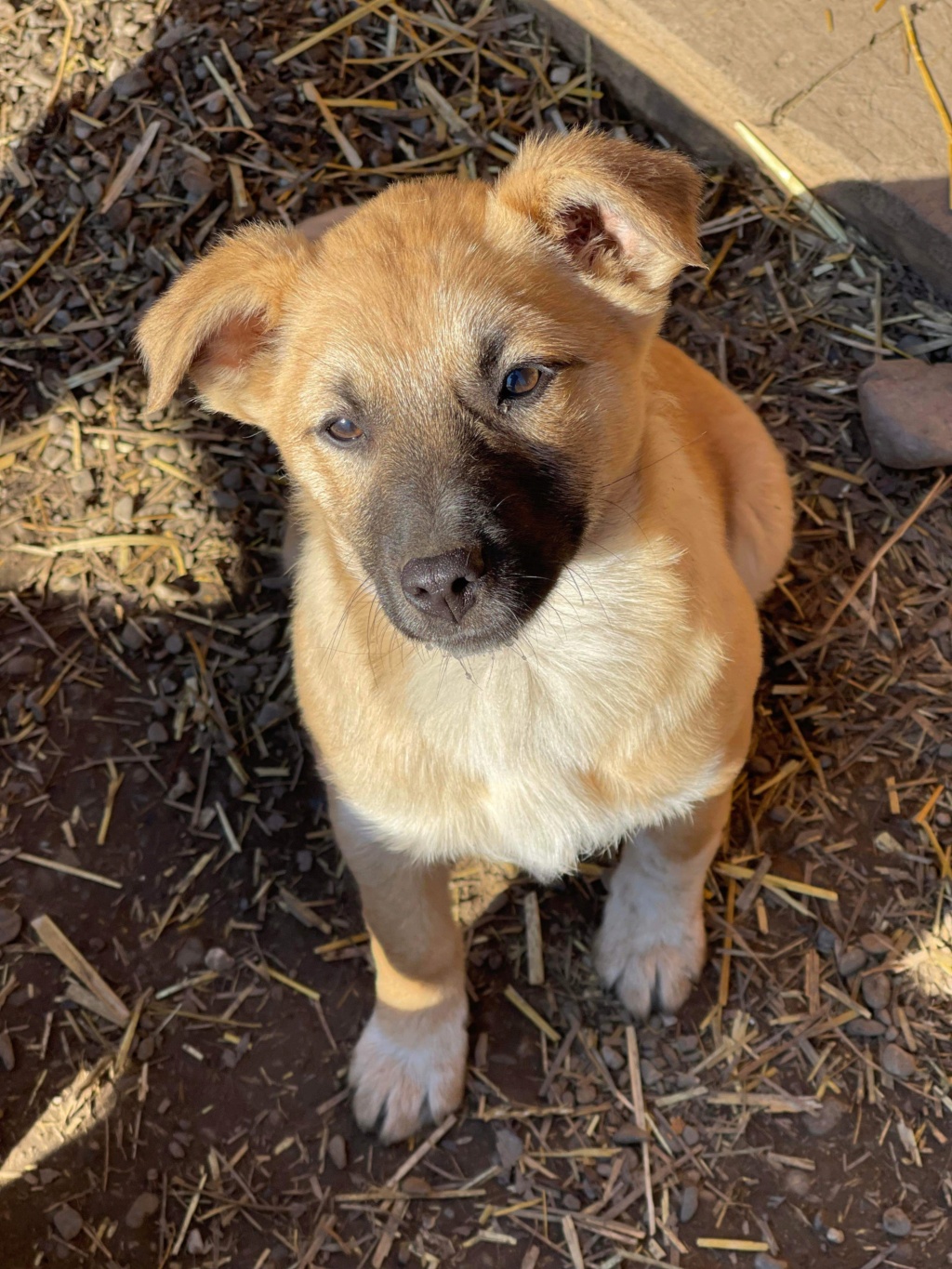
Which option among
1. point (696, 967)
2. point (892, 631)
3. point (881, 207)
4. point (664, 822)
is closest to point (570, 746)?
point (664, 822)

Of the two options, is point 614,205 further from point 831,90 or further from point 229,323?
point 831,90

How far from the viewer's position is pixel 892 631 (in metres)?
4.23

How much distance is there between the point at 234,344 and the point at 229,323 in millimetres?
73

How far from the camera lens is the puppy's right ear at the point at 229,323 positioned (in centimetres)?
257

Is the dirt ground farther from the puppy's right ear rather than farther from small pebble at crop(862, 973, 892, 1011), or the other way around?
the puppy's right ear

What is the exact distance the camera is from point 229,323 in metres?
2.79

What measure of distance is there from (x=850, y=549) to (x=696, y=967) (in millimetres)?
1631

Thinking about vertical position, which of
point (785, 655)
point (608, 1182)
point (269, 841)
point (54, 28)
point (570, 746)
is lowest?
point (608, 1182)

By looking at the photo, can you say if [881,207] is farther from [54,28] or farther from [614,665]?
[54,28]

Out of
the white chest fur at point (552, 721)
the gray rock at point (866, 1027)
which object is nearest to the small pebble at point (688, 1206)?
the gray rock at point (866, 1027)

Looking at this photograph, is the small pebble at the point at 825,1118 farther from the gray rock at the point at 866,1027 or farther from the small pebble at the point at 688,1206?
the small pebble at the point at 688,1206

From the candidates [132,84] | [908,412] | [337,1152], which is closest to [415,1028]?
[337,1152]

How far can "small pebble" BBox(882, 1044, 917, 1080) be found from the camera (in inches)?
140

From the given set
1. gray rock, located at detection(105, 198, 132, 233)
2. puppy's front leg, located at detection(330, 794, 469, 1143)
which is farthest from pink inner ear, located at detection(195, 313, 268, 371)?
gray rock, located at detection(105, 198, 132, 233)
